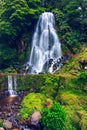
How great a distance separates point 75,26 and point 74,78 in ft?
34.6

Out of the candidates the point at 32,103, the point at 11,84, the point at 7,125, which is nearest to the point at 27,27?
the point at 11,84

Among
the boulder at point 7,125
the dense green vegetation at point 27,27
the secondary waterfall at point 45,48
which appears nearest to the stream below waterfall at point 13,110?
the boulder at point 7,125

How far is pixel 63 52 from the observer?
36469mm

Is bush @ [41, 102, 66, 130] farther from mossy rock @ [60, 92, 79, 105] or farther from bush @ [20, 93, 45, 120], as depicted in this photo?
mossy rock @ [60, 92, 79, 105]

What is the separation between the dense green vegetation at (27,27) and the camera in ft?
121

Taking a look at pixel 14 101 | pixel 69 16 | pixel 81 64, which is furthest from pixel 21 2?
pixel 14 101

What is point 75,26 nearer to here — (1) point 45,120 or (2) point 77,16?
(2) point 77,16

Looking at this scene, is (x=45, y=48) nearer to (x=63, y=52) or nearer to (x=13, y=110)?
(x=63, y=52)

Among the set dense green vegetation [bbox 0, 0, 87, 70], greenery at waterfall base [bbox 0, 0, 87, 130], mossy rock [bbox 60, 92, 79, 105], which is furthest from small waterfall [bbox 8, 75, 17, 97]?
dense green vegetation [bbox 0, 0, 87, 70]

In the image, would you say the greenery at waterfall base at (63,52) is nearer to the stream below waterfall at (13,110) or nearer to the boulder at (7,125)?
the stream below waterfall at (13,110)

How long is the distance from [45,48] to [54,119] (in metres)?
13.8

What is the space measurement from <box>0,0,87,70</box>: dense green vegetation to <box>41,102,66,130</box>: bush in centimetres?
1277

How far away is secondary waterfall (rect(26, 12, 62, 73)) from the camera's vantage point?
3544cm

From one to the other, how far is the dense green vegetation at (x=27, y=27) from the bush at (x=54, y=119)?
12768mm
